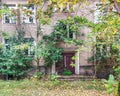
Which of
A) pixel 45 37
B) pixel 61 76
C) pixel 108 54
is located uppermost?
pixel 45 37

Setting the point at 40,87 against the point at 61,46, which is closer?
the point at 40,87

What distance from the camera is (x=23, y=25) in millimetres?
23906

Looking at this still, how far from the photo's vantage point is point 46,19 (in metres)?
16.9

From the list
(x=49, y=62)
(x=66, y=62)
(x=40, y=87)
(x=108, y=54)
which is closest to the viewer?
(x=40, y=87)

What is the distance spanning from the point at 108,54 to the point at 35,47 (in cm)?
636

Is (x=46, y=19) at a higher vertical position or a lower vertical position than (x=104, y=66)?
higher

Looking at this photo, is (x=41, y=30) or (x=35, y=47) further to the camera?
(x=41, y=30)

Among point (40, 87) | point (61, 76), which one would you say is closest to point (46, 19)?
point (40, 87)

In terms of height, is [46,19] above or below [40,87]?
above

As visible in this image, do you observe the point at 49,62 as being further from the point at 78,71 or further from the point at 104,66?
the point at 104,66

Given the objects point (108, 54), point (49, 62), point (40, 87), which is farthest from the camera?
point (49, 62)

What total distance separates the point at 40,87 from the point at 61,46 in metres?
8.19

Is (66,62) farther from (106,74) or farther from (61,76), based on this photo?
(106,74)

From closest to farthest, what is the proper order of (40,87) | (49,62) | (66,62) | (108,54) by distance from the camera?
(40,87) → (108,54) → (49,62) → (66,62)
